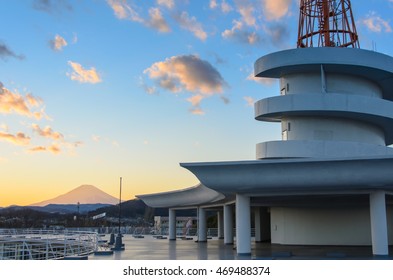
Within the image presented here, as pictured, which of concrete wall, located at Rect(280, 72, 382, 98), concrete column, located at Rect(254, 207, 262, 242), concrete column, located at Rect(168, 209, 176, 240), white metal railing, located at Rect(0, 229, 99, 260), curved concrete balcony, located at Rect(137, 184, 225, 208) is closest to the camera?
white metal railing, located at Rect(0, 229, 99, 260)

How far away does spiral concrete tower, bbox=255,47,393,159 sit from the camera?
3406cm

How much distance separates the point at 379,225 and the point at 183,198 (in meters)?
23.3

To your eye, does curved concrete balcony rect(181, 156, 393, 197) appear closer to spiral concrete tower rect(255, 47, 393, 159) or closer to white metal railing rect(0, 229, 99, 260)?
spiral concrete tower rect(255, 47, 393, 159)

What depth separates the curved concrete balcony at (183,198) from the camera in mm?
42938

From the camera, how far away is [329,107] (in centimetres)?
3409

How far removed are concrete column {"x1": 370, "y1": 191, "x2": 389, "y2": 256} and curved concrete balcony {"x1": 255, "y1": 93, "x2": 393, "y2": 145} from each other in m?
6.24

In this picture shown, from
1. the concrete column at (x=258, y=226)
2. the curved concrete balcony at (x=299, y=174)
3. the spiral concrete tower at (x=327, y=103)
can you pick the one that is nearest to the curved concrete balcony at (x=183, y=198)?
the concrete column at (x=258, y=226)

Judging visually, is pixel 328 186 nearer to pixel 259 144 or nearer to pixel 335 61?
pixel 259 144

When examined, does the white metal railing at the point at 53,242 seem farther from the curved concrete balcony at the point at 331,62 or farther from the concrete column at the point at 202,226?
the curved concrete balcony at the point at 331,62

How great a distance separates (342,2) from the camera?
4069cm

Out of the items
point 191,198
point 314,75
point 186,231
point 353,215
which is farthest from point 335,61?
point 186,231

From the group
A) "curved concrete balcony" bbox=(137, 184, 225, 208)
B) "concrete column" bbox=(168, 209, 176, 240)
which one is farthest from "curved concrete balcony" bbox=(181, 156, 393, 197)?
"concrete column" bbox=(168, 209, 176, 240)

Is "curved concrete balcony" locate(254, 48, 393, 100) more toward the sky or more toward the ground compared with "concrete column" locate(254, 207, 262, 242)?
more toward the sky

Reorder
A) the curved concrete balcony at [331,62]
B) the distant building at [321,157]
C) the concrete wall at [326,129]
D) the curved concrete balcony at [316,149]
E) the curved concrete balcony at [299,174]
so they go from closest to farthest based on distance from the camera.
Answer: the curved concrete balcony at [299,174] → the distant building at [321,157] → the curved concrete balcony at [316,149] → the curved concrete balcony at [331,62] → the concrete wall at [326,129]
